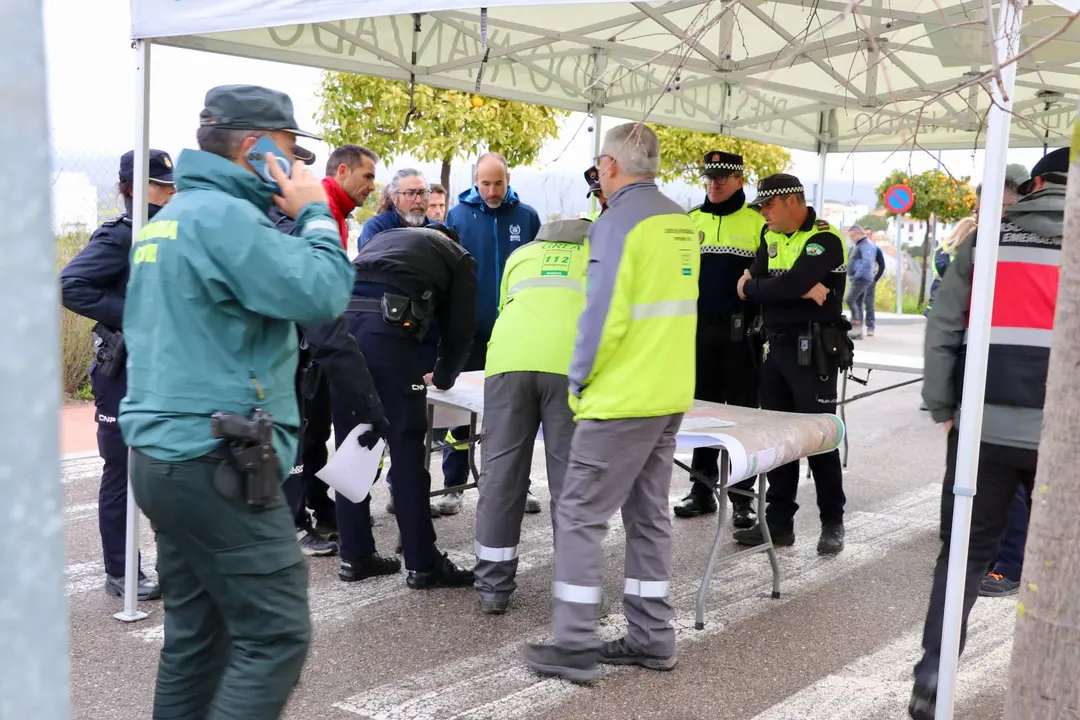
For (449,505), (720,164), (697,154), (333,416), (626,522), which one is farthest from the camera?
(697,154)

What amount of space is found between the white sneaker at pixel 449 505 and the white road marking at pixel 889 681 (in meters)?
2.94

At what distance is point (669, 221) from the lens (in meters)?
4.02

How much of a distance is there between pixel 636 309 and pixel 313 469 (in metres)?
2.70

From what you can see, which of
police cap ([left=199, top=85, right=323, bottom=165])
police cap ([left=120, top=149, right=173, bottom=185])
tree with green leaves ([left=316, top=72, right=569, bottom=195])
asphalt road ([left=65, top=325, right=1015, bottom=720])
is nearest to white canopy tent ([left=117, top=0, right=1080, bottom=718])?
police cap ([left=120, top=149, right=173, bottom=185])

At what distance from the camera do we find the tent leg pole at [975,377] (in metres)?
3.06

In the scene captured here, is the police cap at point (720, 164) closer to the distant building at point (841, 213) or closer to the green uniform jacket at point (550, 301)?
the distant building at point (841, 213)

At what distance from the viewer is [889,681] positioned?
4223mm

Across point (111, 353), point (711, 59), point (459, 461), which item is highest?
point (711, 59)

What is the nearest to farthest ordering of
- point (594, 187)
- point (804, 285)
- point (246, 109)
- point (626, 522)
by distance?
1. point (246, 109)
2. point (626, 522)
3. point (594, 187)
4. point (804, 285)

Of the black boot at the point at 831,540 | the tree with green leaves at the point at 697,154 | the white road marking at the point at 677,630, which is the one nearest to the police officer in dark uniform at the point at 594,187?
the white road marking at the point at 677,630

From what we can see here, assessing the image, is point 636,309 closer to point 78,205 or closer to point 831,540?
point 831,540

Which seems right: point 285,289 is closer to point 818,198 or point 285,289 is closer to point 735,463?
point 735,463

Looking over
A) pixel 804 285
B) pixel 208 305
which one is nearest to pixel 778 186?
pixel 804 285

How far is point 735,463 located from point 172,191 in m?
2.82
